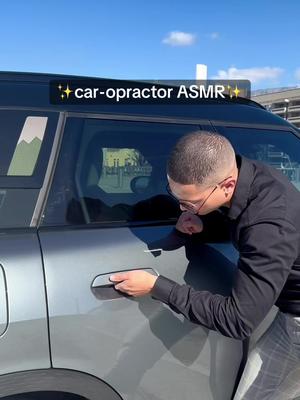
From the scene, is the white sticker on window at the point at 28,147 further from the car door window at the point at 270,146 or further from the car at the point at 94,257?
the car door window at the point at 270,146

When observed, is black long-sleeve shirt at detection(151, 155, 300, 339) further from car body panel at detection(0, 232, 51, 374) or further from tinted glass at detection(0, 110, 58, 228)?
tinted glass at detection(0, 110, 58, 228)

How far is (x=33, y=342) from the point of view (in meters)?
1.50

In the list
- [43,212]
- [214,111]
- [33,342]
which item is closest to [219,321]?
[33,342]

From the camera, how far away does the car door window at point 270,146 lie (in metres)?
2.24

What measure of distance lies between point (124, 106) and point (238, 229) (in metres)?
0.76

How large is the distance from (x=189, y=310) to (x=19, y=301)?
0.57m

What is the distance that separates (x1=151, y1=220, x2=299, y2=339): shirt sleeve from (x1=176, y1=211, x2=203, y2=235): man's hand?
298 millimetres

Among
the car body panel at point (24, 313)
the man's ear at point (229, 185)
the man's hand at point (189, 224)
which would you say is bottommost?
the car body panel at point (24, 313)

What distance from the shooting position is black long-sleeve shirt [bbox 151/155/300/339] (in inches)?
58.7

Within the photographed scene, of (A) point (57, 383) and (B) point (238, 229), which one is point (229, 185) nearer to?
(B) point (238, 229)

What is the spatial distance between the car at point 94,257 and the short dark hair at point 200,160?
1.20ft

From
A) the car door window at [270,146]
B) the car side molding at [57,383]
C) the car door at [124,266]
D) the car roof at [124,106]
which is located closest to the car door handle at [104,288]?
the car door at [124,266]

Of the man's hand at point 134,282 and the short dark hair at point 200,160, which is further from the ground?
the short dark hair at point 200,160

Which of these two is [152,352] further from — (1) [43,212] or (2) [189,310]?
(1) [43,212]
